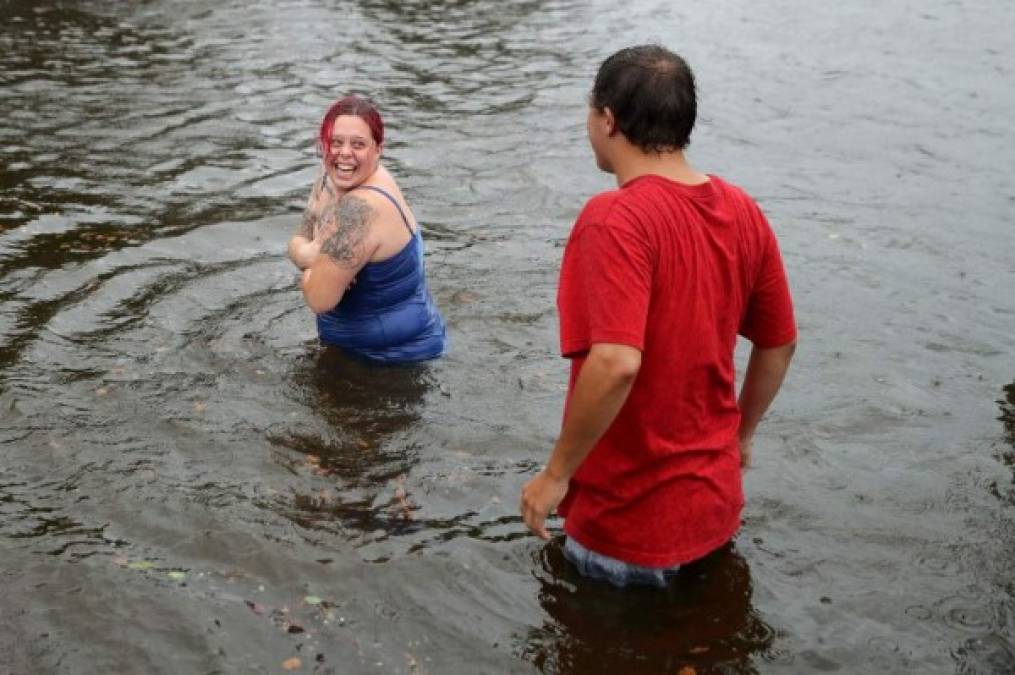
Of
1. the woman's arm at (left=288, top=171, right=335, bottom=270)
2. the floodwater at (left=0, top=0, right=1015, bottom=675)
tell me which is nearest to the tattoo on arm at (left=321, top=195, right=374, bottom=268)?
the woman's arm at (left=288, top=171, right=335, bottom=270)

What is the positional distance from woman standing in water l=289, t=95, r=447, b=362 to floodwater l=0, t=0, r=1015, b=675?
339mm

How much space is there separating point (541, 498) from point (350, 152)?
308 centimetres

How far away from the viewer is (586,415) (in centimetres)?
413

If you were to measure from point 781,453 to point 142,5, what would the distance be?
15.4 metres

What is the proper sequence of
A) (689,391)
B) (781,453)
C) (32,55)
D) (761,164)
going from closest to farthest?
1. (689,391)
2. (781,453)
3. (761,164)
4. (32,55)

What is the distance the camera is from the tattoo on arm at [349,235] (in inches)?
267

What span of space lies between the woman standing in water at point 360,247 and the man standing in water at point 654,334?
8.42 ft

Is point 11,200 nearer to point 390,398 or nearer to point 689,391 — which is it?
point 390,398

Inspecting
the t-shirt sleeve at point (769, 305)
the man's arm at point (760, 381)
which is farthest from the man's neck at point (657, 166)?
the man's arm at point (760, 381)

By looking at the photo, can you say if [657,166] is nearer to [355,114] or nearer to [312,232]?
[355,114]

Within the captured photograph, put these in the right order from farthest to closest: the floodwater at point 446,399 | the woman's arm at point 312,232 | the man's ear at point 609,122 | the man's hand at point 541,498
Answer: the woman's arm at point 312,232, the floodwater at point 446,399, the man's hand at point 541,498, the man's ear at point 609,122

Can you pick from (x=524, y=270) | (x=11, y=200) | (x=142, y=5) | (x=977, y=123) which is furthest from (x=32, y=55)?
(x=977, y=123)

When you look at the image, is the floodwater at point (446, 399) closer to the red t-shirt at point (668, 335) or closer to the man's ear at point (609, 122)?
the red t-shirt at point (668, 335)

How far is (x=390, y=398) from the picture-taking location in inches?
287
